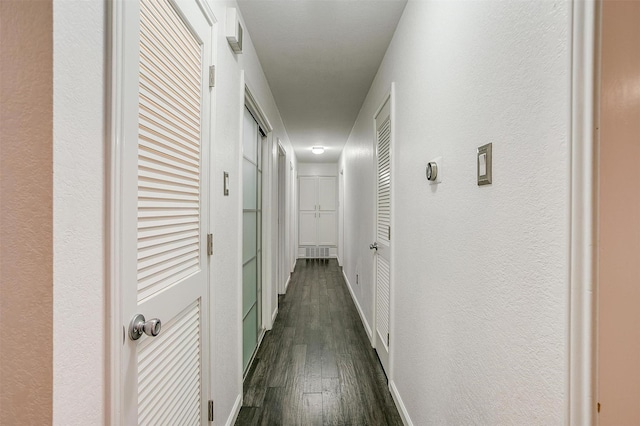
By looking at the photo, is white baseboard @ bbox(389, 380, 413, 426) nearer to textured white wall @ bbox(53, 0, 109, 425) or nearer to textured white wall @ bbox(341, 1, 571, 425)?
textured white wall @ bbox(341, 1, 571, 425)

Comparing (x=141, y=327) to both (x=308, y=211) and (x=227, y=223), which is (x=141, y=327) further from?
(x=308, y=211)

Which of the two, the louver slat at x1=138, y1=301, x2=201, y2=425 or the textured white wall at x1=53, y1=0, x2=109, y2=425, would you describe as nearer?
the textured white wall at x1=53, y1=0, x2=109, y2=425

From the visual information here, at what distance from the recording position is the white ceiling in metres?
1.79

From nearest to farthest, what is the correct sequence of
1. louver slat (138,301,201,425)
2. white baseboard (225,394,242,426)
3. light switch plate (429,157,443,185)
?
louver slat (138,301,201,425) → light switch plate (429,157,443,185) → white baseboard (225,394,242,426)

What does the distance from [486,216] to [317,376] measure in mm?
1890

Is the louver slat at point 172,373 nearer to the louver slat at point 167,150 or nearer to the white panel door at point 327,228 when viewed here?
the louver slat at point 167,150

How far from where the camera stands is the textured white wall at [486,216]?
2.22ft

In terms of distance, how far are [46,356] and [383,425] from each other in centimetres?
181

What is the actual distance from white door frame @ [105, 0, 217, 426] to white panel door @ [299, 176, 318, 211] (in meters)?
7.00

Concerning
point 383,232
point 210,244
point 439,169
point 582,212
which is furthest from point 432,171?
point 383,232

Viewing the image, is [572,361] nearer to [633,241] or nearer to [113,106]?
[633,241]

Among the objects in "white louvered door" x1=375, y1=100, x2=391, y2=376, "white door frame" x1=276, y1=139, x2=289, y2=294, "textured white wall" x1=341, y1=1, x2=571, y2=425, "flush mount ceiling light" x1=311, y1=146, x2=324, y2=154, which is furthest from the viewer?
"flush mount ceiling light" x1=311, y1=146, x2=324, y2=154

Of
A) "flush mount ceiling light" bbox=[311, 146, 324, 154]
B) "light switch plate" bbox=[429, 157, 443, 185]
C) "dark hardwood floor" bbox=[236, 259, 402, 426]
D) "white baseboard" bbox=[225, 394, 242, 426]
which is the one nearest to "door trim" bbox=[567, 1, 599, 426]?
"light switch plate" bbox=[429, 157, 443, 185]

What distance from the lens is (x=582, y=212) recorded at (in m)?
0.58
